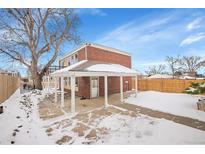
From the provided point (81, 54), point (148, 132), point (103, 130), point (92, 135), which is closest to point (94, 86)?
point (81, 54)

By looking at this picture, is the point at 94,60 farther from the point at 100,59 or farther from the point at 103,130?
the point at 103,130

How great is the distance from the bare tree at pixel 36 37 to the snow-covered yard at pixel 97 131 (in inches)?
242

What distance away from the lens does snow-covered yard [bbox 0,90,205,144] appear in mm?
2725

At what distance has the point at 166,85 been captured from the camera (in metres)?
9.66

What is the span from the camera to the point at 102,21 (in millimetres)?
3936

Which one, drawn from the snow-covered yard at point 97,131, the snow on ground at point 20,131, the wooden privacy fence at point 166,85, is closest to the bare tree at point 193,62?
the wooden privacy fence at point 166,85

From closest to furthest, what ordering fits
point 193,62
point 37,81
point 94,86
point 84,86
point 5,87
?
point 5,87 < point 84,86 < point 94,86 < point 37,81 < point 193,62

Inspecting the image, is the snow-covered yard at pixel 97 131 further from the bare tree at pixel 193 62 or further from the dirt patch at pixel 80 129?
the bare tree at pixel 193 62

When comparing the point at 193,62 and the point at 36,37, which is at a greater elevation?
the point at 36,37

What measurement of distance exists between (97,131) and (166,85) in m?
8.05

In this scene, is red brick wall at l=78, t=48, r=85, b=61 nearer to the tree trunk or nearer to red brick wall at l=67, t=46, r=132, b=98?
red brick wall at l=67, t=46, r=132, b=98
